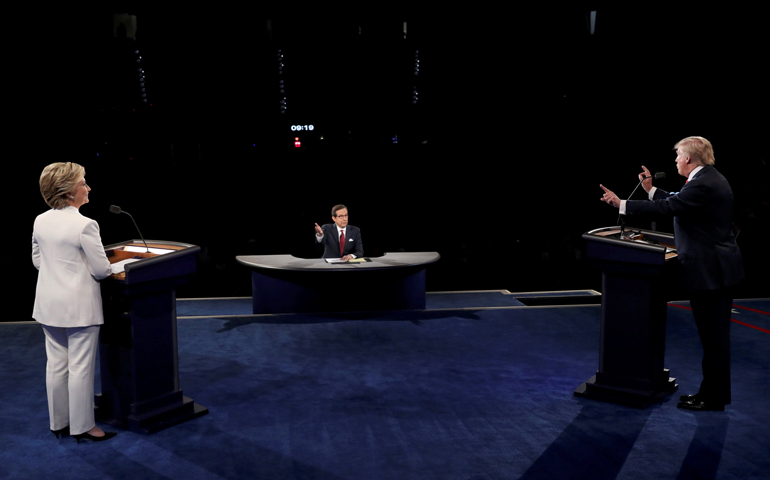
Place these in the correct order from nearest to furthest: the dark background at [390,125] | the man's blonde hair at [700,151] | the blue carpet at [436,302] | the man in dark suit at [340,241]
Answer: the man's blonde hair at [700,151] → the man in dark suit at [340,241] → the blue carpet at [436,302] → the dark background at [390,125]

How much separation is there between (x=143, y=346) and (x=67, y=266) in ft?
1.79

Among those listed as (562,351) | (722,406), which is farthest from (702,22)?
(722,406)

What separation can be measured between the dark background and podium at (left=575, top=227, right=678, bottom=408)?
11.8ft

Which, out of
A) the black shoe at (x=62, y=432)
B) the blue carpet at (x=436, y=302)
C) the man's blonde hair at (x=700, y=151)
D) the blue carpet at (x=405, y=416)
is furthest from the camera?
the blue carpet at (x=436, y=302)

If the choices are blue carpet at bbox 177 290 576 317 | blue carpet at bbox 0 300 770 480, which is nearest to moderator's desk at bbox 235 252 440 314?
blue carpet at bbox 177 290 576 317

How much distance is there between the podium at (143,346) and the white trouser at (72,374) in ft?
0.56

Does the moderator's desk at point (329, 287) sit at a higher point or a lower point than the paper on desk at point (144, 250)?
lower

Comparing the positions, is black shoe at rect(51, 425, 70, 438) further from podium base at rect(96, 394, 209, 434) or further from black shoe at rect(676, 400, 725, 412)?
black shoe at rect(676, 400, 725, 412)

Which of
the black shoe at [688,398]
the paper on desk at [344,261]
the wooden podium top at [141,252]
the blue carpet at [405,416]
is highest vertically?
the wooden podium top at [141,252]

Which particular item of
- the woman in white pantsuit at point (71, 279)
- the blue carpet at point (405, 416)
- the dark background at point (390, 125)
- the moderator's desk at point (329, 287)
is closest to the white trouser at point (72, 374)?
the woman in white pantsuit at point (71, 279)

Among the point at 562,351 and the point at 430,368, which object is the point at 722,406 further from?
the point at 430,368

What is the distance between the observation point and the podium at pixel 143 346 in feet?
9.48

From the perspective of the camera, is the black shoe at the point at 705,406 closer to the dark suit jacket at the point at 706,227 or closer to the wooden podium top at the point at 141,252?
the dark suit jacket at the point at 706,227

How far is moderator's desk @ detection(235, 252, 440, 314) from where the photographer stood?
5555 millimetres
